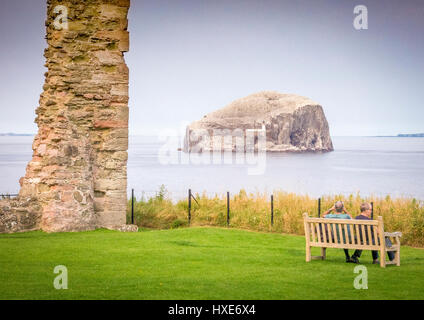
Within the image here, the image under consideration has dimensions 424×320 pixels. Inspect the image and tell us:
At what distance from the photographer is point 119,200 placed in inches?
699

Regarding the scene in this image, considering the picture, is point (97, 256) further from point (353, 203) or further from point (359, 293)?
point (353, 203)

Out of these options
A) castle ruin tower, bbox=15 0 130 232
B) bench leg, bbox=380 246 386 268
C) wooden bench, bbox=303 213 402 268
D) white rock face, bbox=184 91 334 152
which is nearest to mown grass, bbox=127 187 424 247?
castle ruin tower, bbox=15 0 130 232

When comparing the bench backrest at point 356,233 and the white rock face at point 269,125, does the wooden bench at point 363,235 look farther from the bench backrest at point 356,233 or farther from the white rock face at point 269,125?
the white rock face at point 269,125

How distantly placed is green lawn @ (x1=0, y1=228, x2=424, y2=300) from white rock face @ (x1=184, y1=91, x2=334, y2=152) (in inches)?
3836

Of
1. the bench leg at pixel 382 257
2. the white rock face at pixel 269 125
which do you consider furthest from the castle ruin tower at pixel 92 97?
the white rock face at pixel 269 125

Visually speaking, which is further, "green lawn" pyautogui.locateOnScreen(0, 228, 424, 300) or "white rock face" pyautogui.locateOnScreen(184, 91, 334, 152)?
"white rock face" pyautogui.locateOnScreen(184, 91, 334, 152)

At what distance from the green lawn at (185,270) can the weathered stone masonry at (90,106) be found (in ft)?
6.88

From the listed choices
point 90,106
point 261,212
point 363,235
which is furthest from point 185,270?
point 261,212

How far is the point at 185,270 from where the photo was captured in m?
10.9

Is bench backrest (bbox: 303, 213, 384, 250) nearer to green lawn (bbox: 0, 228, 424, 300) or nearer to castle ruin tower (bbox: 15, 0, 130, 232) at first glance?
green lawn (bbox: 0, 228, 424, 300)

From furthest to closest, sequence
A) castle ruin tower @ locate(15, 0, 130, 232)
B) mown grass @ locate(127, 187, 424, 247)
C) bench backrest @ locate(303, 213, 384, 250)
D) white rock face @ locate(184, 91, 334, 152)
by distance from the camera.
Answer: white rock face @ locate(184, 91, 334, 152), mown grass @ locate(127, 187, 424, 247), castle ruin tower @ locate(15, 0, 130, 232), bench backrest @ locate(303, 213, 384, 250)

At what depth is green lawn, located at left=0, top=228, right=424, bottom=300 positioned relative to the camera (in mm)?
9086

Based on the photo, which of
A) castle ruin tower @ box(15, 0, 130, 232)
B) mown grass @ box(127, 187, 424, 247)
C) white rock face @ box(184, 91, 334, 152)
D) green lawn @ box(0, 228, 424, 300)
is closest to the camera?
green lawn @ box(0, 228, 424, 300)
